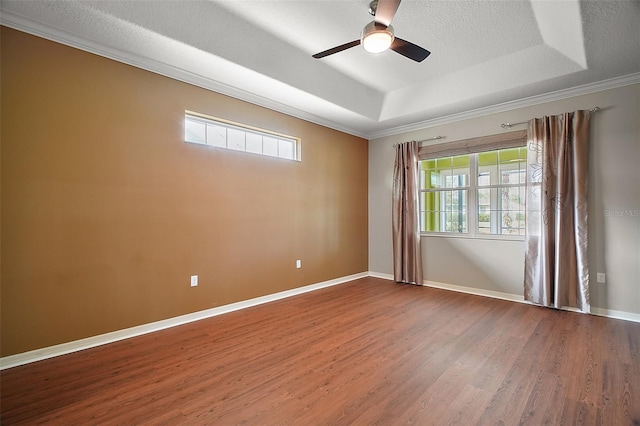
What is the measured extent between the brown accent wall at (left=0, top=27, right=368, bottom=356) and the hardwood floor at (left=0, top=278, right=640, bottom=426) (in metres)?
0.40

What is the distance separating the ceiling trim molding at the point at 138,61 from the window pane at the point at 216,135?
0.42 m

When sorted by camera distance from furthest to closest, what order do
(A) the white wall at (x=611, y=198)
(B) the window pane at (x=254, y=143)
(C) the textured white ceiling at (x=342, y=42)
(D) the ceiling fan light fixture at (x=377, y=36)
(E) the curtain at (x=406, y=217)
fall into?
(E) the curtain at (x=406, y=217) < (B) the window pane at (x=254, y=143) < (A) the white wall at (x=611, y=198) < (C) the textured white ceiling at (x=342, y=42) < (D) the ceiling fan light fixture at (x=377, y=36)

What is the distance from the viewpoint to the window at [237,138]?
3438 millimetres

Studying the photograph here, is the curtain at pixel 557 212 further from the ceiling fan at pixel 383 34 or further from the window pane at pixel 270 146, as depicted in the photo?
the window pane at pixel 270 146

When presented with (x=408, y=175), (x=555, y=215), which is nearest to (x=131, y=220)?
(x=408, y=175)

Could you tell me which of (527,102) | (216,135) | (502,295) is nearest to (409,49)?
(216,135)

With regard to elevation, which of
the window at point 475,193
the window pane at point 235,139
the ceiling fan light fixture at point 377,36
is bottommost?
the window at point 475,193

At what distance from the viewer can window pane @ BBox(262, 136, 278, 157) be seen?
412 centimetres

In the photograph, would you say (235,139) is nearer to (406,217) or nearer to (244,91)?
(244,91)

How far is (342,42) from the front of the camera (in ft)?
10.4

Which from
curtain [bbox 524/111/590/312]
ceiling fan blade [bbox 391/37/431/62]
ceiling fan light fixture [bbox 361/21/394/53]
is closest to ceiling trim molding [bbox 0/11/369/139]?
ceiling fan light fixture [bbox 361/21/394/53]

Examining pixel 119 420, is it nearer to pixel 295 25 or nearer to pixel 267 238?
pixel 267 238

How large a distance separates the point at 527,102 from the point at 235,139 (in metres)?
3.91

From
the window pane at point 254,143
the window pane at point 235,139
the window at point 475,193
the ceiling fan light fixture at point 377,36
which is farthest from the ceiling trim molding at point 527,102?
the window pane at point 235,139
